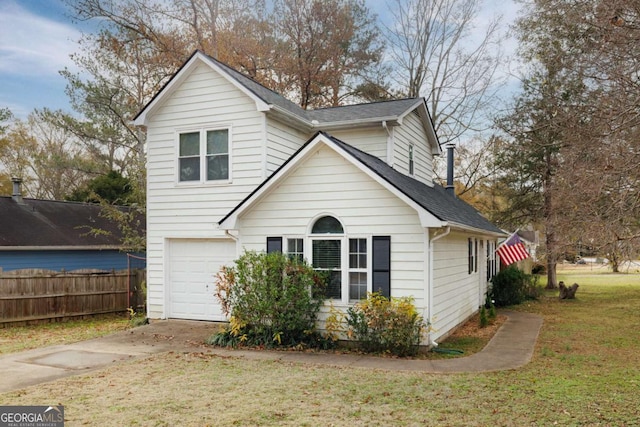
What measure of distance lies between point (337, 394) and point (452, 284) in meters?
6.17

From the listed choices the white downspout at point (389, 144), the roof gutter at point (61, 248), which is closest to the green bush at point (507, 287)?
the white downspout at point (389, 144)

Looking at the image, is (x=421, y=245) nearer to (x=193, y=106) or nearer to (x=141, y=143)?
(x=193, y=106)

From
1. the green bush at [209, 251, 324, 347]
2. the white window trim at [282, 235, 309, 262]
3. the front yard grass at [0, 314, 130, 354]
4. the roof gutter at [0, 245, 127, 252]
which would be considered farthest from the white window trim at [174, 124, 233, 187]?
the roof gutter at [0, 245, 127, 252]

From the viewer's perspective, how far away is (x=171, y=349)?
10.4 meters

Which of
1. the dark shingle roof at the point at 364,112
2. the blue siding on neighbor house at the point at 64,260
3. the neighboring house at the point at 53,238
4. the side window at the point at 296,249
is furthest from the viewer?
the neighboring house at the point at 53,238

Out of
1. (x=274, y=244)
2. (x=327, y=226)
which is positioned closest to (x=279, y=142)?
(x=274, y=244)

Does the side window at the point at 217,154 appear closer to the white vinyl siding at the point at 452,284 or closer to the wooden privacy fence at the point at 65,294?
the wooden privacy fence at the point at 65,294

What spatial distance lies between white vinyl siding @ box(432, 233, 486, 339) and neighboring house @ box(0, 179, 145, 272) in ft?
37.1

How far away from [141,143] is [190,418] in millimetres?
18060

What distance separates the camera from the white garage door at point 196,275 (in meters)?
13.3

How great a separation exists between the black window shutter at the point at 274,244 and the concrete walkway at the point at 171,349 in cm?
228

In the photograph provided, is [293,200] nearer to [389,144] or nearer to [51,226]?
[389,144]

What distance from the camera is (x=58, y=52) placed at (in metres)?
23.2

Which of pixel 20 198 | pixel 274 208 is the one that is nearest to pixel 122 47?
pixel 20 198
